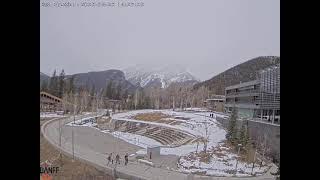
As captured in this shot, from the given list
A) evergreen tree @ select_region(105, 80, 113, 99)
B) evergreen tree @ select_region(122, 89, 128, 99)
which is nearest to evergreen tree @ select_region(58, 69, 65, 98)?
evergreen tree @ select_region(105, 80, 113, 99)

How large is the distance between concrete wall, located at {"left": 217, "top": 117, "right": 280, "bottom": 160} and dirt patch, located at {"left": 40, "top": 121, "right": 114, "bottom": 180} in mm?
850

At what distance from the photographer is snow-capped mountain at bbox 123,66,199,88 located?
2.18m

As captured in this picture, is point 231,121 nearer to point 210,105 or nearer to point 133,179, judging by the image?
point 210,105

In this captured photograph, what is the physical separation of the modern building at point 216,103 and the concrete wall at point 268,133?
0.36 ft

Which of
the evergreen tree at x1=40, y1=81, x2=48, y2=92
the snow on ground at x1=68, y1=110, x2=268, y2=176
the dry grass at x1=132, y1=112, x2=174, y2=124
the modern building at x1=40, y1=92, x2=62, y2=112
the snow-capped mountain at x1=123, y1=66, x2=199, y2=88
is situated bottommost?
the snow on ground at x1=68, y1=110, x2=268, y2=176

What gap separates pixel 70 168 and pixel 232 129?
1.03 m

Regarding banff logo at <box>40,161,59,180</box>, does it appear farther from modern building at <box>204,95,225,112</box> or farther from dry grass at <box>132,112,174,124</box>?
modern building at <box>204,95,225,112</box>

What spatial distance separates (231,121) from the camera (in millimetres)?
2170

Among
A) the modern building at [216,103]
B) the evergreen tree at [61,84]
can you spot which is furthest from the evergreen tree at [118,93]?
the modern building at [216,103]

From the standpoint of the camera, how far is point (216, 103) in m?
2.16

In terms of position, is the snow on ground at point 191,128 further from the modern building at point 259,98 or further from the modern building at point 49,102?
the modern building at point 49,102

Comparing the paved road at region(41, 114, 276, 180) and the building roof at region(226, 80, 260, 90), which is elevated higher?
the building roof at region(226, 80, 260, 90)

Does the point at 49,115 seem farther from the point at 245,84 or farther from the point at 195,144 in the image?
the point at 245,84
